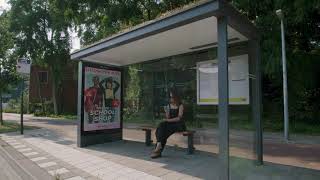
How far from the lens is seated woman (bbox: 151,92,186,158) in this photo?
8.16 meters

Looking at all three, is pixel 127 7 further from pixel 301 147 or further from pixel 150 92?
pixel 301 147

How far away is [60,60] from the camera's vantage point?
33.5m

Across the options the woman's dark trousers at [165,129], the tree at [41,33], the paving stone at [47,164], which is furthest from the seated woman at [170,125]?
the tree at [41,33]

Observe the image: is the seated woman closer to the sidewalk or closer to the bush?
the sidewalk

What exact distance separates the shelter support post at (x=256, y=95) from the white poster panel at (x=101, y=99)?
16.2 feet

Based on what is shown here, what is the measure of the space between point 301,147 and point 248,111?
477 cm

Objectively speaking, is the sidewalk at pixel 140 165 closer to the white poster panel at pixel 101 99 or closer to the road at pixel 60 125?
the white poster panel at pixel 101 99

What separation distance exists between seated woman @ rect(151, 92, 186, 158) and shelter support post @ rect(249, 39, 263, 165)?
1.87m

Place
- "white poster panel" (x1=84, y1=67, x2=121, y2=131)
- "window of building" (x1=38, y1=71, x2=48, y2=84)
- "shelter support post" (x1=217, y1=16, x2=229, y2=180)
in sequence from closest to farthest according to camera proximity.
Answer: "shelter support post" (x1=217, y1=16, x2=229, y2=180)
"white poster panel" (x1=84, y1=67, x2=121, y2=131)
"window of building" (x1=38, y1=71, x2=48, y2=84)

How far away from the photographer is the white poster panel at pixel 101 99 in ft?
33.5

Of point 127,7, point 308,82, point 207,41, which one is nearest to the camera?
point 207,41

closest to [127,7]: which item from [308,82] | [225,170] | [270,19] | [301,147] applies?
[270,19]

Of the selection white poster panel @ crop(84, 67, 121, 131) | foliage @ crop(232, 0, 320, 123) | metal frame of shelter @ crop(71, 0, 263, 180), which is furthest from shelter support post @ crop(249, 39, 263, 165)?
foliage @ crop(232, 0, 320, 123)

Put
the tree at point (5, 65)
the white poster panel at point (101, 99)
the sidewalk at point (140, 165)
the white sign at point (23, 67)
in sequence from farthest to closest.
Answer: the tree at point (5, 65) < the white sign at point (23, 67) < the white poster panel at point (101, 99) < the sidewalk at point (140, 165)
